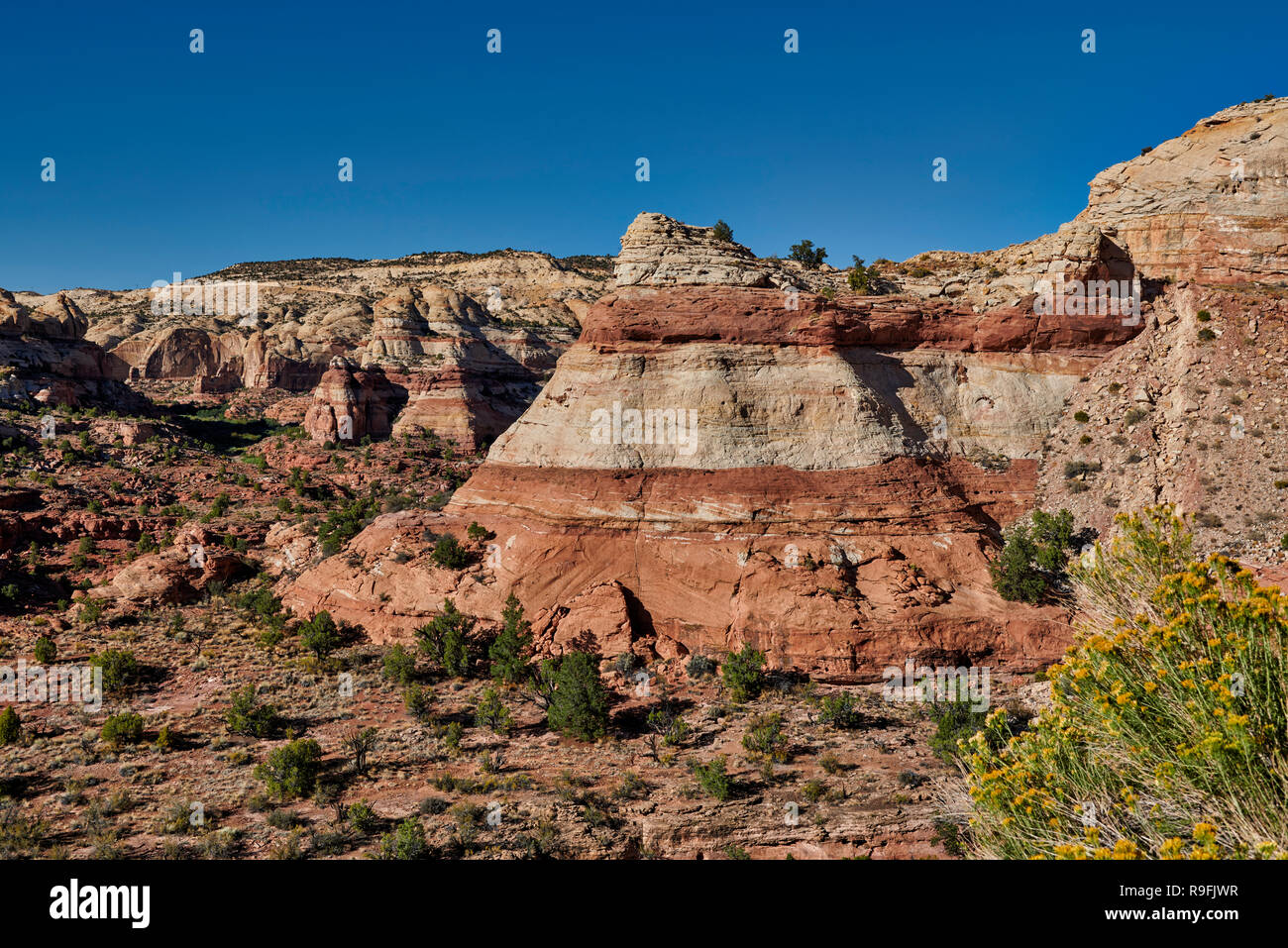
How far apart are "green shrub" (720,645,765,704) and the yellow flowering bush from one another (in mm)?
13599

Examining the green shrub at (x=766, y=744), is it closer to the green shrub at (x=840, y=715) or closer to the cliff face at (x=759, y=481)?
the green shrub at (x=840, y=715)

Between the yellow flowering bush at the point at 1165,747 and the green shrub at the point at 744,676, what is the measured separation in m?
13.6

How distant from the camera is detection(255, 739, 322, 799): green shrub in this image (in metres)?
16.9

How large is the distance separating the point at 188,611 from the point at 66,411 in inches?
1732

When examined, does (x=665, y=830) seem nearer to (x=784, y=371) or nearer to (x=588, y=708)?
(x=588, y=708)

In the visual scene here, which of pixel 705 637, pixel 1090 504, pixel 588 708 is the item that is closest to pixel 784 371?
pixel 705 637

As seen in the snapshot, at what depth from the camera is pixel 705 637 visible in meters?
24.0

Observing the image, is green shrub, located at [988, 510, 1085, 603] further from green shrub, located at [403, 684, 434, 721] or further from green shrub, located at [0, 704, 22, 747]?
green shrub, located at [0, 704, 22, 747]

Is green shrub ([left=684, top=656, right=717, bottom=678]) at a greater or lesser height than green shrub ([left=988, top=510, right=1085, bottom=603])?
lesser

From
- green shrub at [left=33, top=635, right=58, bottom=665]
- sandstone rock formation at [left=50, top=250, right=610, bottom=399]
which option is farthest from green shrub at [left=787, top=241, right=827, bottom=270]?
sandstone rock formation at [left=50, top=250, right=610, bottom=399]

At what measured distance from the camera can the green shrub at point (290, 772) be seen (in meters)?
16.9

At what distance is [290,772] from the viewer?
56.1ft
